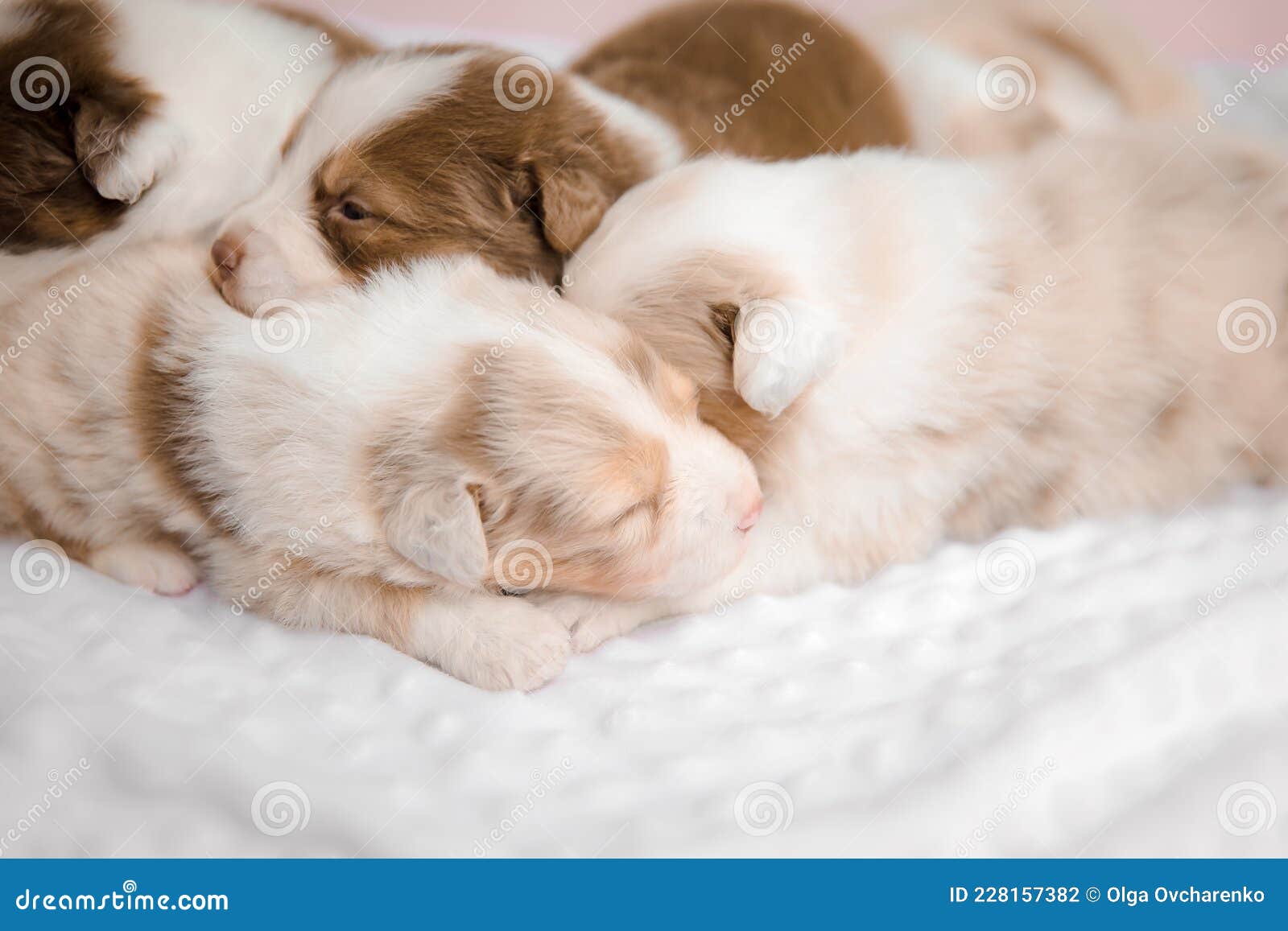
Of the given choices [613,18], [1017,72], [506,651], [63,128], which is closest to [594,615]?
[506,651]

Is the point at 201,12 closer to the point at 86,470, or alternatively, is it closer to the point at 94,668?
the point at 86,470

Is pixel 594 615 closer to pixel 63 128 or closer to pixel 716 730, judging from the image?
pixel 716 730

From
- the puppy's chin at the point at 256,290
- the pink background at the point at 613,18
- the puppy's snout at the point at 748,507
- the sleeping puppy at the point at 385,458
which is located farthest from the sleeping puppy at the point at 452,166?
the pink background at the point at 613,18

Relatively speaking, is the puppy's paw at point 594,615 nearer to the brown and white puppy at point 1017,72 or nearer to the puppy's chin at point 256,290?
the puppy's chin at point 256,290


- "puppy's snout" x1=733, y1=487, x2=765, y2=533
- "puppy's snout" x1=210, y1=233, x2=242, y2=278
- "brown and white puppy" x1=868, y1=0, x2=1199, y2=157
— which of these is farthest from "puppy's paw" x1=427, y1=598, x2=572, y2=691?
"brown and white puppy" x1=868, y1=0, x2=1199, y2=157

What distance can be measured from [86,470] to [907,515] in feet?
5.78

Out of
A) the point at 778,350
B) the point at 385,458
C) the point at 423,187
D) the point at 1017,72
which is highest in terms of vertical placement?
the point at 1017,72

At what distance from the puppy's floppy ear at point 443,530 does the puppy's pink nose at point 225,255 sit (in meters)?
0.78

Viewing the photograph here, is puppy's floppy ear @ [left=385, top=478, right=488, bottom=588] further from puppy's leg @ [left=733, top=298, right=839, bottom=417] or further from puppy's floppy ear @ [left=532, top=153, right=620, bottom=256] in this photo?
puppy's floppy ear @ [left=532, top=153, right=620, bottom=256]

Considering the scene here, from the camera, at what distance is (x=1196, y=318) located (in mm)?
2523

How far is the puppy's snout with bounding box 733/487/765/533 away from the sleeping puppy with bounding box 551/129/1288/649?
175 millimetres

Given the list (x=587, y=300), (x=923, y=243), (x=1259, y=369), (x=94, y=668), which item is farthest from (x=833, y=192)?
(x=94, y=668)

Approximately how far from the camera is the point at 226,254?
244cm

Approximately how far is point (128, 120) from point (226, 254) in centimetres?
44
